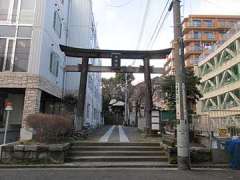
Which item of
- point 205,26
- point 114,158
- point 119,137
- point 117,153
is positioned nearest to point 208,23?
point 205,26

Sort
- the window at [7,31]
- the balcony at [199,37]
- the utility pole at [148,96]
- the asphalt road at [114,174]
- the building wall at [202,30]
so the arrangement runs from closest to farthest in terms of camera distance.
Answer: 1. the asphalt road at [114,174]
2. the window at [7,31]
3. the utility pole at [148,96]
4. the building wall at [202,30]
5. the balcony at [199,37]

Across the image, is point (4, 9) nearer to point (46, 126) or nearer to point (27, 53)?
point (27, 53)

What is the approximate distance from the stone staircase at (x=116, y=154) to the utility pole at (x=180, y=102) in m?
1.12

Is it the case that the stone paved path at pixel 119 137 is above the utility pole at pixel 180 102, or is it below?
below

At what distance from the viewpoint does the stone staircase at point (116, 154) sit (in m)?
8.88

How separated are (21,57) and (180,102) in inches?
359

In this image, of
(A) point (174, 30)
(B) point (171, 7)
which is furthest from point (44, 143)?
(B) point (171, 7)

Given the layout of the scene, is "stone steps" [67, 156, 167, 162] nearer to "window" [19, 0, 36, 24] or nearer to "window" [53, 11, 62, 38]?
"window" [19, 0, 36, 24]

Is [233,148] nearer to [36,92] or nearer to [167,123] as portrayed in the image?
[167,123]

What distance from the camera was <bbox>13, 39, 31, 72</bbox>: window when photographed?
12.9 metres

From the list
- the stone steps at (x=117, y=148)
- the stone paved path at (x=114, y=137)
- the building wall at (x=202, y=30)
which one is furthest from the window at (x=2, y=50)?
the building wall at (x=202, y=30)

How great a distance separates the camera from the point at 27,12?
13.6 meters

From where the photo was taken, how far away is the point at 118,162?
8.82 m

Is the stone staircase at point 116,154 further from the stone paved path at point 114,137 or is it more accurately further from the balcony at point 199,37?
the balcony at point 199,37
